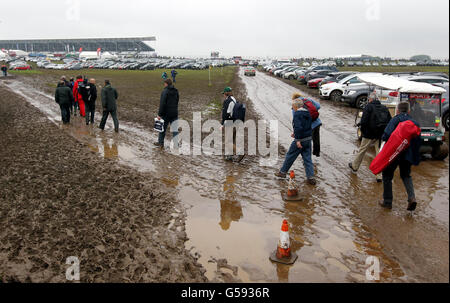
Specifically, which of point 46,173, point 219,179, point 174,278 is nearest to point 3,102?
point 46,173

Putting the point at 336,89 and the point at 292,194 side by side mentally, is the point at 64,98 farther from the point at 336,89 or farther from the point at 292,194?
the point at 336,89

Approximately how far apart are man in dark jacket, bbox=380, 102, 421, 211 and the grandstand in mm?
160444

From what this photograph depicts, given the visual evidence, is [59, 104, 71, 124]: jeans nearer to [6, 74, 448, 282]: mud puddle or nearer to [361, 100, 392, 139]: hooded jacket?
[6, 74, 448, 282]: mud puddle

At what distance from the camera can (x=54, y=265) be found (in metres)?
4.28

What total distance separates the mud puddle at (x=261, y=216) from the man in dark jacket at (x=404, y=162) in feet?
1.66

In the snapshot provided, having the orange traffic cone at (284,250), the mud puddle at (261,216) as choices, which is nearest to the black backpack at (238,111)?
the mud puddle at (261,216)

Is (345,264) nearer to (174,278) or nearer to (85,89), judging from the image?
(174,278)

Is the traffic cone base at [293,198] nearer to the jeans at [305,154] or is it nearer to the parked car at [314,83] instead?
the jeans at [305,154]

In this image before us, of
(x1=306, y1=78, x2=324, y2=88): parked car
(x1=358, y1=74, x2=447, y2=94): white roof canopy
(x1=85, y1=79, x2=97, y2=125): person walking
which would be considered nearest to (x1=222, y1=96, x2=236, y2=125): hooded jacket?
(x1=358, y1=74, x2=447, y2=94): white roof canopy

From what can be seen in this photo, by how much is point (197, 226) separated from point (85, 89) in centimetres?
968

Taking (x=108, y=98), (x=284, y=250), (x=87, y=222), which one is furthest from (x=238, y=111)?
(x=108, y=98)

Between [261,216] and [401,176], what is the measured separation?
2589 millimetres

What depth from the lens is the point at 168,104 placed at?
380 inches

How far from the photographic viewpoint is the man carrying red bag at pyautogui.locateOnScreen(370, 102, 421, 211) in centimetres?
535
